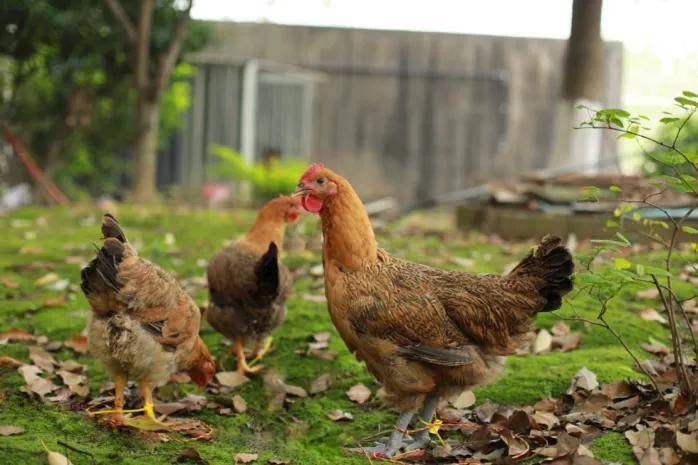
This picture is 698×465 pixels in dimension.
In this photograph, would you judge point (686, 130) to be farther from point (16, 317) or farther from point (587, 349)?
point (16, 317)

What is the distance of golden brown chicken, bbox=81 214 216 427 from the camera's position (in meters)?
3.93

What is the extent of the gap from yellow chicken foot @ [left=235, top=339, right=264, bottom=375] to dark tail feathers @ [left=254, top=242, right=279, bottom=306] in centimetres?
31

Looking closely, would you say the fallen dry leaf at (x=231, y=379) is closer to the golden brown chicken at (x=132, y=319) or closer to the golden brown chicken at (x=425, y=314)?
the golden brown chicken at (x=132, y=319)

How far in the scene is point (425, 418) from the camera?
13.3 ft

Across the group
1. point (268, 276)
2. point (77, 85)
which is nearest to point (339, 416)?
point (268, 276)

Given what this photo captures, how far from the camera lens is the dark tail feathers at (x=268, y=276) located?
4957 mm

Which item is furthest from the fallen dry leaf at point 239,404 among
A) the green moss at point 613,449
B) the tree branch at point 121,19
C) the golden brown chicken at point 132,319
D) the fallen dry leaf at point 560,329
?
the tree branch at point 121,19

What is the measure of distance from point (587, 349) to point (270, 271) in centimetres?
205

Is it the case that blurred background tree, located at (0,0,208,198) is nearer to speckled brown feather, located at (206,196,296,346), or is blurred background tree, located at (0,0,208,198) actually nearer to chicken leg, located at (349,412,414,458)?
speckled brown feather, located at (206,196,296,346)

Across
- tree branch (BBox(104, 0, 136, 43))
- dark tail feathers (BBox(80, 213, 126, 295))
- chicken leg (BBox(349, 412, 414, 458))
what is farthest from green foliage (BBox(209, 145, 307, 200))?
chicken leg (BBox(349, 412, 414, 458))

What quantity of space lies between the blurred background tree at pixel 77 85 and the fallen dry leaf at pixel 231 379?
817 centimetres

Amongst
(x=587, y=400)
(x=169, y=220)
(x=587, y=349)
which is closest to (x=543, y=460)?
(x=587, y=400)

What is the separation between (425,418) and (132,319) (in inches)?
61.1

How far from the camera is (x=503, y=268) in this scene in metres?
6.86
